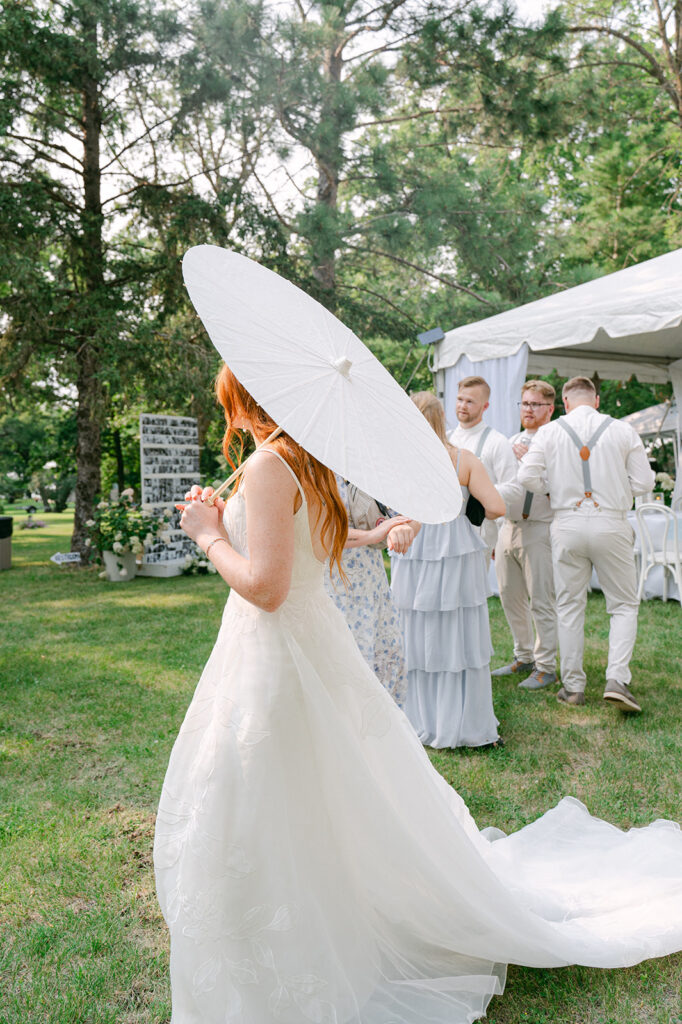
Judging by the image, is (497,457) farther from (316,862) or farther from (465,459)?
(316,862)

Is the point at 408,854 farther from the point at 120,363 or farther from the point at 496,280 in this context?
the point at 496,280

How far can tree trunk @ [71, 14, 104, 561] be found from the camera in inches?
459

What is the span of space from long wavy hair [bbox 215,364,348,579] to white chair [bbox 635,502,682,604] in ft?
19.8

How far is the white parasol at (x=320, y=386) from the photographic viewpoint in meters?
1.61

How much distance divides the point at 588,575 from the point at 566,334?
394 centimetres

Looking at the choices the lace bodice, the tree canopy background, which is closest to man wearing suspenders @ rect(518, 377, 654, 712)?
the lace bodice

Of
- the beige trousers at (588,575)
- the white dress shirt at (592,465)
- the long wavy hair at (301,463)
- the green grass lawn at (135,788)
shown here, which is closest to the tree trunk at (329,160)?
the green grass lawn at (135,788)

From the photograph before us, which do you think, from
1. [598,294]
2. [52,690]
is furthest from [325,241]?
[52,690]

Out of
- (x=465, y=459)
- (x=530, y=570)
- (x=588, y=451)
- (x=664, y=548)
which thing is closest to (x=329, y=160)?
(x=664, y=548)

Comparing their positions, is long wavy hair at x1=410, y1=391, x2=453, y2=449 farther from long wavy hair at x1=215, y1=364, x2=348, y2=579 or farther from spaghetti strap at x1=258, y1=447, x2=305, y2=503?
spaghetti strap at x1=258, y1=447, x2=305, y2=503

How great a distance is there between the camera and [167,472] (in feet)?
40.2

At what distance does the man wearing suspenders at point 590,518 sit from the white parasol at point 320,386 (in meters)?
3.12

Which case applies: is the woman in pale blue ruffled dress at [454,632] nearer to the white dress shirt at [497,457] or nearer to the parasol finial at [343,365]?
the white dress shirt at [497,457]

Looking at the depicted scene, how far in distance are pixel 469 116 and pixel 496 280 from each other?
2.70 metres
